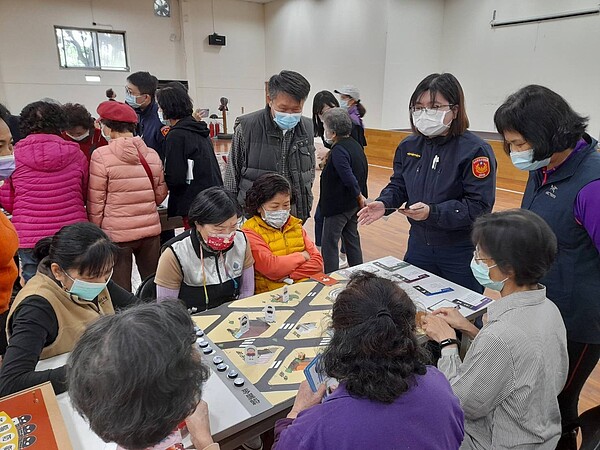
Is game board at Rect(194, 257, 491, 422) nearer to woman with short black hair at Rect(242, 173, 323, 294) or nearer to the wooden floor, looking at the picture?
woman with short black hair at Rect(242, 173, 323, 294)

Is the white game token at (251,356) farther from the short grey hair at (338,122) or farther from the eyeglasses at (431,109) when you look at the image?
the short grey hair at (338,122)

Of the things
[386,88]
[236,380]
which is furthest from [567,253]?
[386,88]

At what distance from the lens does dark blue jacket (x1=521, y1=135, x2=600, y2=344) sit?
A: 4.70 feet

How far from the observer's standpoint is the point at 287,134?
8.49 ft

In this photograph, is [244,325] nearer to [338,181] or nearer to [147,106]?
[338,181]

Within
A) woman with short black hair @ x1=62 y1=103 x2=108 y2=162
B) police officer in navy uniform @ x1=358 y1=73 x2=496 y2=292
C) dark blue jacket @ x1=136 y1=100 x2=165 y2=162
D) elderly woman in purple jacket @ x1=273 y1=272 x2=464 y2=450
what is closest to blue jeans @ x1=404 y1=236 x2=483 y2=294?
police officer in navy uniform @ x1=358 y1=73 x2=496 y2=292

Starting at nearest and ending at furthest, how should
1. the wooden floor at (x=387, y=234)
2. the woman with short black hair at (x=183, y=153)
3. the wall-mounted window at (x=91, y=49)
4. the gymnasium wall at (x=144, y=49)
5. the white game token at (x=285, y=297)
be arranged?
the white game token at (x=285, y=297)
the woman with short black hair at (x=183, y=153)
the wooden floor at (x=387, y=234)
the gymnasium wall at (x=144, y=49)
the wall-mounted window at (x=91, y=49)

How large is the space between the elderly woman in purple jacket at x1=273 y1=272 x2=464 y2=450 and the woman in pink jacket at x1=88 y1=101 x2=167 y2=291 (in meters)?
1.89

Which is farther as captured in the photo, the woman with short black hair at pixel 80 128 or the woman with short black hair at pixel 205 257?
the woman with short black hair at pixel 80 128

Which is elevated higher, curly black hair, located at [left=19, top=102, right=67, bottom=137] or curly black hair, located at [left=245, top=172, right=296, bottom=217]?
curly black hair, located at [left=19, top=102, right=67, bottom=137]

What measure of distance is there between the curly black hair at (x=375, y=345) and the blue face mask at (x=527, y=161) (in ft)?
3.23

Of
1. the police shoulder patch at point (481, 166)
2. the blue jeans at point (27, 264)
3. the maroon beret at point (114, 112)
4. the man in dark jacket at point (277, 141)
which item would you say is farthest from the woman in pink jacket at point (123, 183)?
the police shoulder patch at point (481, 166)

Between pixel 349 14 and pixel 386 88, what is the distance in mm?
2035

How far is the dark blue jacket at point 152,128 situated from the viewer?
325 centimetres
